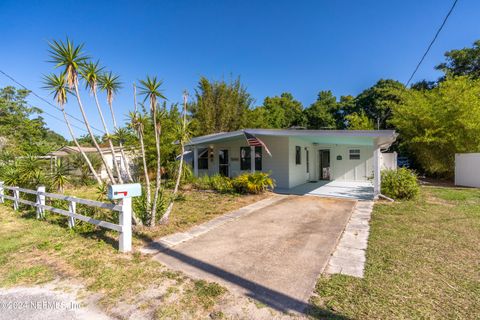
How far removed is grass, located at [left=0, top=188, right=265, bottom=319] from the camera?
282cm

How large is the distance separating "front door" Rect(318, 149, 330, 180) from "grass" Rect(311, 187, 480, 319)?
9418 mm

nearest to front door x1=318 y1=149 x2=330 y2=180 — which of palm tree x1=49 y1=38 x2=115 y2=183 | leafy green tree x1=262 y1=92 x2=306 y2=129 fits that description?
palm tree x1=49 y1=38 x2=115 y2=183

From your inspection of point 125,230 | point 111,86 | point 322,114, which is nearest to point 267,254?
point 125,230

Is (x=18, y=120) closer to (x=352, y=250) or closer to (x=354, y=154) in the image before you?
(x=354, y=154)

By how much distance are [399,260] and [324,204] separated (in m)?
4.55

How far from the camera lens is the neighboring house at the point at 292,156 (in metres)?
10.1

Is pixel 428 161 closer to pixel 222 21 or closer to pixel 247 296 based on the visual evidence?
pixel 222 21

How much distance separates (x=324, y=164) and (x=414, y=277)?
1268cm

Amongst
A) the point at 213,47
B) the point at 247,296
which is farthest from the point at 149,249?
the point at 213,47

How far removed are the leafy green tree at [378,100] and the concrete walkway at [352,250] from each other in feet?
74.5

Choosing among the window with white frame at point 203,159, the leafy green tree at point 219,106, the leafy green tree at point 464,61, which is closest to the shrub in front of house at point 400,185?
the window with white frame at point 203,159

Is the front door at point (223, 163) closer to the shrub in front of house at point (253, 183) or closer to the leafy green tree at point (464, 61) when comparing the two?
the shrub in front of house at point (253, 183)

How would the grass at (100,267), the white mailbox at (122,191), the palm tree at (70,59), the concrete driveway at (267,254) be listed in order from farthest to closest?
the palm tree at (70,59), the white mailbox at (122,191), the concrete driveway at (267,254), the grass at (100,267)

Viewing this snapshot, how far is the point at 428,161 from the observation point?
49.6 feet
